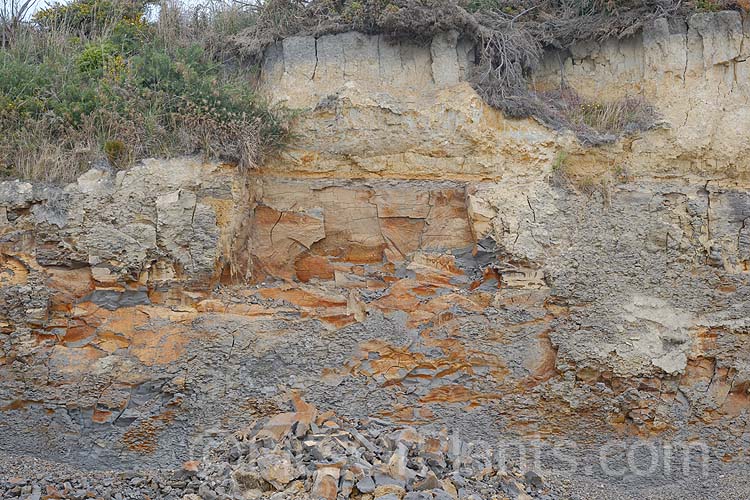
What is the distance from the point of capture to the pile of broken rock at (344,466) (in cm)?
714

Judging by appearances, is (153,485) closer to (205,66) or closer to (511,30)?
(205,66)

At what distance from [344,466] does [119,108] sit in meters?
4.27

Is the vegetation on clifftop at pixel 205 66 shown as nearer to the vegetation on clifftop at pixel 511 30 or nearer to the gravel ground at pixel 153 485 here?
the vegetation on clifftop at pixel 511 30

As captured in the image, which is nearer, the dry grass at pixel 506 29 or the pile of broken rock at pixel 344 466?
the pile of broken rock at pixel 344 466

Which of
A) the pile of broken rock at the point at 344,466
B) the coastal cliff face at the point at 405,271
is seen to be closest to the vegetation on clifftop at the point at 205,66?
the coastal cliff face at the point at 405,271

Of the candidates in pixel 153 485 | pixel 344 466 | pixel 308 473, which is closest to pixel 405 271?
pixel 344 466

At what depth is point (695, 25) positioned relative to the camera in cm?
991

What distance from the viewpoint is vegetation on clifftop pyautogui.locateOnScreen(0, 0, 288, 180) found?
29.0 feet

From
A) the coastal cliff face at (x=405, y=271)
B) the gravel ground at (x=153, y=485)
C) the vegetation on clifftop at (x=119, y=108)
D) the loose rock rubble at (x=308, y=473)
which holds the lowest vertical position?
the gravel ground at (x=153, y=485)

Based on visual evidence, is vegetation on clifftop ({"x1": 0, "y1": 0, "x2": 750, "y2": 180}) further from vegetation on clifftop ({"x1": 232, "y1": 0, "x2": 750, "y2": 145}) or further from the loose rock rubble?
the loose rock rubble

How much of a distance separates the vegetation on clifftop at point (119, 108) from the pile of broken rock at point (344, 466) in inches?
107

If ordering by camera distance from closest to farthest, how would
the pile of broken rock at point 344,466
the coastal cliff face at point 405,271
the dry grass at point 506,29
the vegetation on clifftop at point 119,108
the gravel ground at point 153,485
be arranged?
the pile of broken rock at point 344,466
the gravel ground at point 153,485
the coastal cliff face at point 405,271
the vegetation on clifftop at point 119,108
the dry grass at point 506,29

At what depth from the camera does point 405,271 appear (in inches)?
362

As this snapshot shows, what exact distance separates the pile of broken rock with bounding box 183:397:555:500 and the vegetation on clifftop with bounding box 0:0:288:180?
2707 mm
